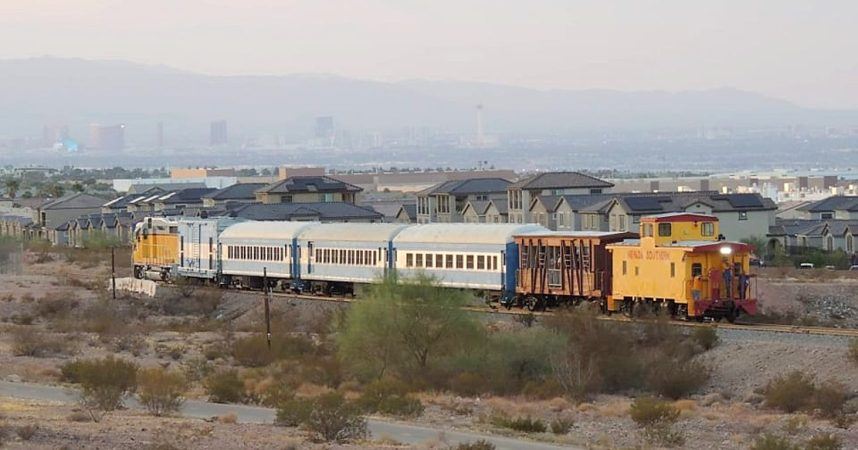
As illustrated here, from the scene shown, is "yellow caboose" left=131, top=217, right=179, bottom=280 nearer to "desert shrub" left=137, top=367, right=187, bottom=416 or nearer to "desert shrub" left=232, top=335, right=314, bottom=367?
"desert shrub" left=232, top=335, right=314, bottom=367

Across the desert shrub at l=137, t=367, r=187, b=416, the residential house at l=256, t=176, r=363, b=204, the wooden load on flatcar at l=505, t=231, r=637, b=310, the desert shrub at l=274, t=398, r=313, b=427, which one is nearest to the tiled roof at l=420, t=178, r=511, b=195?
the residential house at l=256, t=176, r=363, b=204

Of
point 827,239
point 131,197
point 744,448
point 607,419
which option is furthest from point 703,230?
point 131,197

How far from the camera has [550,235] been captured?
1813 inches

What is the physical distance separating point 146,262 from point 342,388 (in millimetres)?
36167

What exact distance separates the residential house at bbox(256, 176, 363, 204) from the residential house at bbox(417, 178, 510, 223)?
239 inches

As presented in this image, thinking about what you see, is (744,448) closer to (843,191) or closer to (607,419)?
(607,419)

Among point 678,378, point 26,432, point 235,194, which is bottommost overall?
point 678,378

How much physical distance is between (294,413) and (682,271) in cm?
1427

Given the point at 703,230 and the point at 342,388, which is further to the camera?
the point at 703,230

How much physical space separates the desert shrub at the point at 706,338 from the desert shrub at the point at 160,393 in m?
13.0

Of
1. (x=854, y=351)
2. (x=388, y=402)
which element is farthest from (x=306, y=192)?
(x=854, y=351)

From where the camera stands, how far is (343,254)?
5550 cm

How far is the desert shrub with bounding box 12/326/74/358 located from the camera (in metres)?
47.0

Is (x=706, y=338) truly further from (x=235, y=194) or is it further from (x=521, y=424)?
(x=235, y=194)
